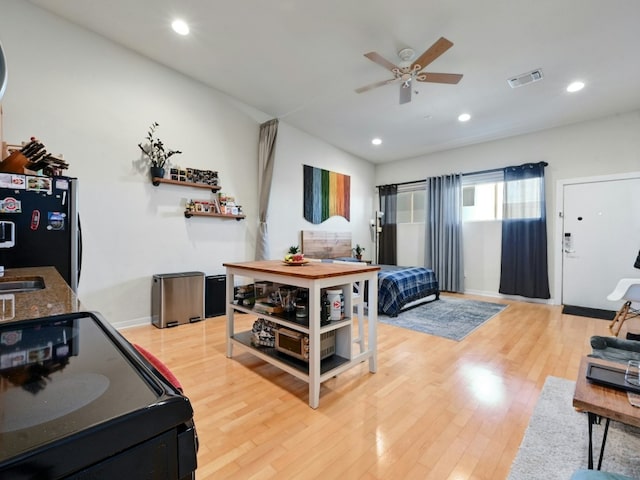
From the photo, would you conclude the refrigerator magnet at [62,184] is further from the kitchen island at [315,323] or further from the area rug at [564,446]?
the area rug at [564,446]

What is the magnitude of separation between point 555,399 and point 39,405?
264 centimetres

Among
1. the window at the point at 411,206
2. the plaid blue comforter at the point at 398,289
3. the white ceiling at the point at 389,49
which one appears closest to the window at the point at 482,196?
the window at the point at 411,206

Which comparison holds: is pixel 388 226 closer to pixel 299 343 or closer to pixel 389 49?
pixel 389 49

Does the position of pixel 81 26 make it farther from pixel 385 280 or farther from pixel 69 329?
pixel 385 280

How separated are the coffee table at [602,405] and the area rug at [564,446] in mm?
123

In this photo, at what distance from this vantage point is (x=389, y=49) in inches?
118

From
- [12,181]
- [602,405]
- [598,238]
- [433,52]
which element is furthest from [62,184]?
[598,238]

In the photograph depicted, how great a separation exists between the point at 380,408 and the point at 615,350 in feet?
5.27

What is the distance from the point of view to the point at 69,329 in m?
0.75

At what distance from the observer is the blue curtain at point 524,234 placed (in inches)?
187

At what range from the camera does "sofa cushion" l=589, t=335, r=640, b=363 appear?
5.89 ft

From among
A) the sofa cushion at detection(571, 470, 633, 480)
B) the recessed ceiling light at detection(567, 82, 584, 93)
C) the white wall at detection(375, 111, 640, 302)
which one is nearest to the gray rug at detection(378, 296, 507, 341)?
the white wall at detection(375, 111, 640, 302)

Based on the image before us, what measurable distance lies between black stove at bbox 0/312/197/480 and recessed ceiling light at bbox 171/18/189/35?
10.3 feet

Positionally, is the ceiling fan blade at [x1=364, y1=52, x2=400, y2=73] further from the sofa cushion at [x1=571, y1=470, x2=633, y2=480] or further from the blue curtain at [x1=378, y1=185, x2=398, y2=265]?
the blue curtain at [x1=378, y1=185, x2=398, y2=265]
